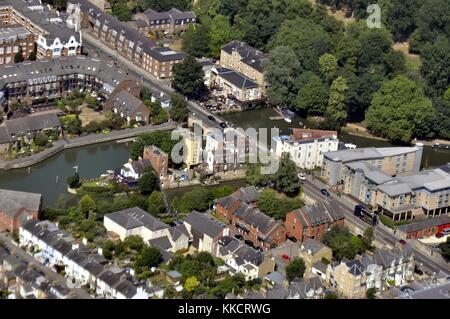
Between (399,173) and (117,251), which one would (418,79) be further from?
(117,251)

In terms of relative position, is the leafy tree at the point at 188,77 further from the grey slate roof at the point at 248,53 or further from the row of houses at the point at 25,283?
the row of houses at the point at 25,283

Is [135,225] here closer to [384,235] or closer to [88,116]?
[384,235]

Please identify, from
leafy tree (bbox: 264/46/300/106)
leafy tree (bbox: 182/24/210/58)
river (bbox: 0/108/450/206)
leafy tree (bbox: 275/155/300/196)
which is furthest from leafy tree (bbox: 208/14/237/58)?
leafy tree (bbox: 275/155/300/196)

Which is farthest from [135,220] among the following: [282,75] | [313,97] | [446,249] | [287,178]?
[282,75]

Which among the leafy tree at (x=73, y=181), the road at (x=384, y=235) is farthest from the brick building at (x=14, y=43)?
the road at (x=384, y=235)
